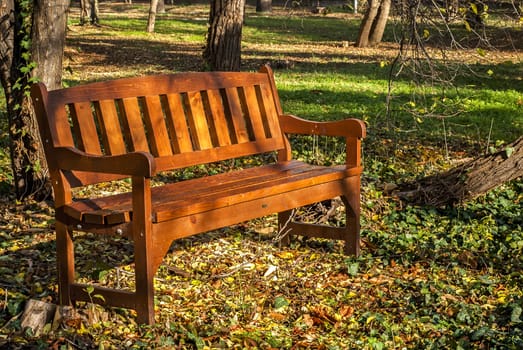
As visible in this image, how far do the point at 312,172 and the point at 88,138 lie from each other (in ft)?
5.18

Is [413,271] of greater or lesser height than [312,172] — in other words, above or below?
below

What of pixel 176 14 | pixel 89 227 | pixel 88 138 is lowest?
pixel 176 14

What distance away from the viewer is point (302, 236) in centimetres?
673

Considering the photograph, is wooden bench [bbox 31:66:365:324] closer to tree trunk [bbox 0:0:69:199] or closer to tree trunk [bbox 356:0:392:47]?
tree trunk [bbox 0:0:69:199]

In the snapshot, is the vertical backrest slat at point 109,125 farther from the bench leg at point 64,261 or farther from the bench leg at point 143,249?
the bench leg at point 143,249

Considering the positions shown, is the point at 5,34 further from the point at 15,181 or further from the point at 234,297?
the point at 234,297

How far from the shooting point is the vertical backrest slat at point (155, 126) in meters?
5.60

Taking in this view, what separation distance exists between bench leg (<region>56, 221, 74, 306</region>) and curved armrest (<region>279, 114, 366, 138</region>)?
80.2 inches

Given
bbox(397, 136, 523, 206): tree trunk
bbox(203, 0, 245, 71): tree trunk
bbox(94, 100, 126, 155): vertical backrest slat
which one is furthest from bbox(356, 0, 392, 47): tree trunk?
bbox(94, 100, 126, 155): vertical backrest slat

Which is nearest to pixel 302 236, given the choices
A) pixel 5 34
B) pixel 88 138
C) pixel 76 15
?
pixel 88 138

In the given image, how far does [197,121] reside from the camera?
5.93m

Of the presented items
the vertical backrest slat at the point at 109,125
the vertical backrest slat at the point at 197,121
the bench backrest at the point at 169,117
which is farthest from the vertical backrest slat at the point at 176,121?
the vertical backrest slat at the point at 109,125

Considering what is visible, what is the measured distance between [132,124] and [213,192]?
659mm

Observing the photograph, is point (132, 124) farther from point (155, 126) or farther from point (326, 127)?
point (326, 127)
